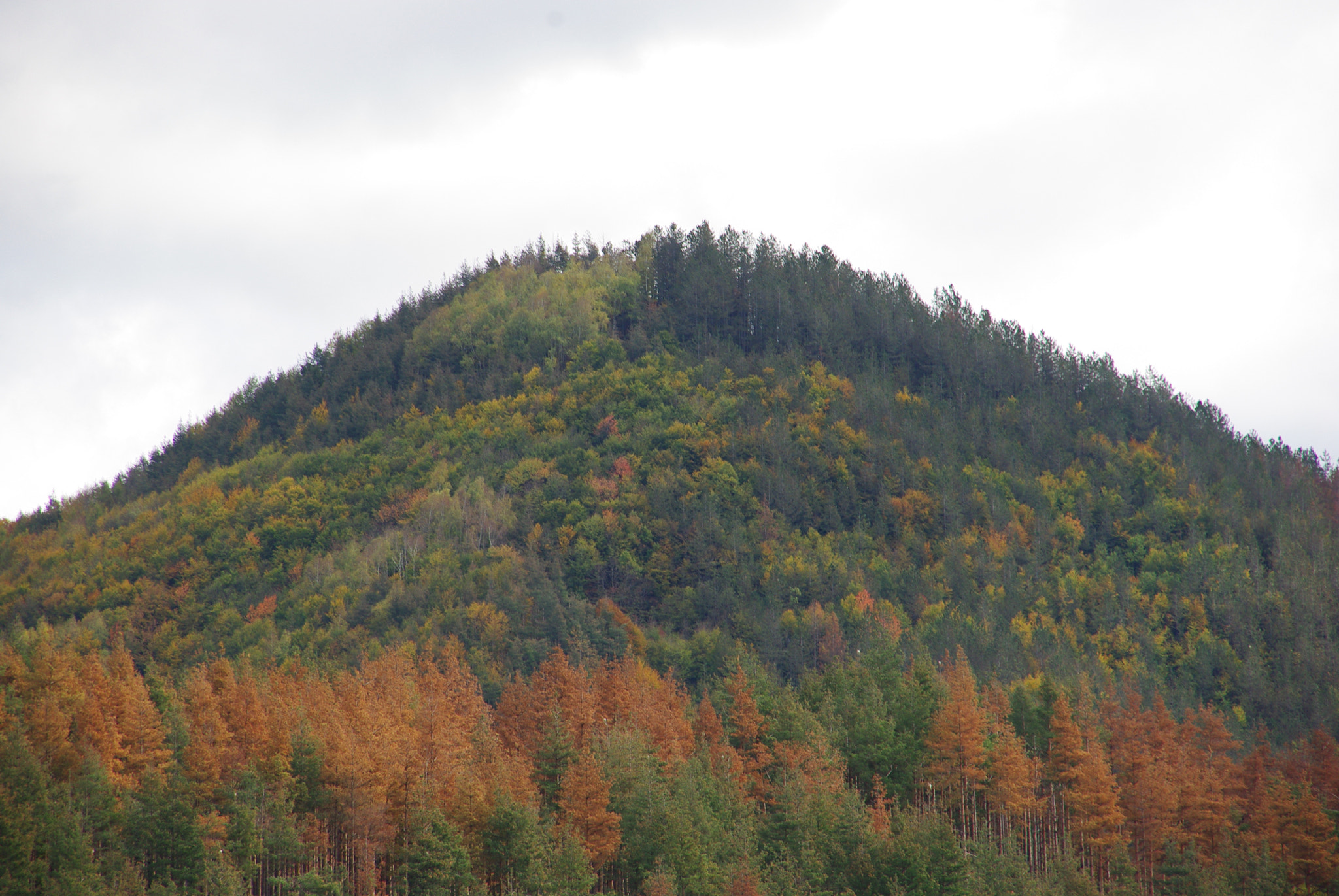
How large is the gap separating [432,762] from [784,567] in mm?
88732

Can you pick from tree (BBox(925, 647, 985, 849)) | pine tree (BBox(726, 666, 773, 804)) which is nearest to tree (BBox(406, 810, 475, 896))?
pine tree (BBox(726, 666, 773, 804))

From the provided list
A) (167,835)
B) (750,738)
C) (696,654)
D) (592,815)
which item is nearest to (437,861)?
(592,815)

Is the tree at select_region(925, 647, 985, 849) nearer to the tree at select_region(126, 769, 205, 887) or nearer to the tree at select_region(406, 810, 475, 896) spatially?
the tree at select_region(406, 810, 475, 896)

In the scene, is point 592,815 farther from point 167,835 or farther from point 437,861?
point 167,835

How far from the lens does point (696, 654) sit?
441ft

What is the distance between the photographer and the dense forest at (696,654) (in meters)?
61.6

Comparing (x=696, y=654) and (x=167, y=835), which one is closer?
(x=167, y=835)

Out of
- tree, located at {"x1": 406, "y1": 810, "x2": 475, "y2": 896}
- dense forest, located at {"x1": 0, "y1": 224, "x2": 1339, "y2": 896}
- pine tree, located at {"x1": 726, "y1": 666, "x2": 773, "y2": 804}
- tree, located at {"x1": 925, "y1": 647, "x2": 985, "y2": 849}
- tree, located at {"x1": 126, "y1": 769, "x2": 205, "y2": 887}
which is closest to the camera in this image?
tree, located at {"x1": 126, "y1": 769, "x2": 205, "y2": 887}

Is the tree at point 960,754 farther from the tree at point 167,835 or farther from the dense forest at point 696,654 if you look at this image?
the tree at point 167,835

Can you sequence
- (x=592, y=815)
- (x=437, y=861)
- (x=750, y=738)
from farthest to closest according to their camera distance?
(x=750, y=738)
(x=592, y=815)
(x=437, y=861)

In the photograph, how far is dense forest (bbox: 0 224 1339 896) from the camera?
61.6 metres

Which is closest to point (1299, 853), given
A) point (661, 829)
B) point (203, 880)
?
point (661, 829)

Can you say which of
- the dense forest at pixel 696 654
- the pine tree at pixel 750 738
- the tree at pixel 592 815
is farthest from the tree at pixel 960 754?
the tree at pixel 592 815

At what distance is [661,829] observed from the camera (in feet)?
205
